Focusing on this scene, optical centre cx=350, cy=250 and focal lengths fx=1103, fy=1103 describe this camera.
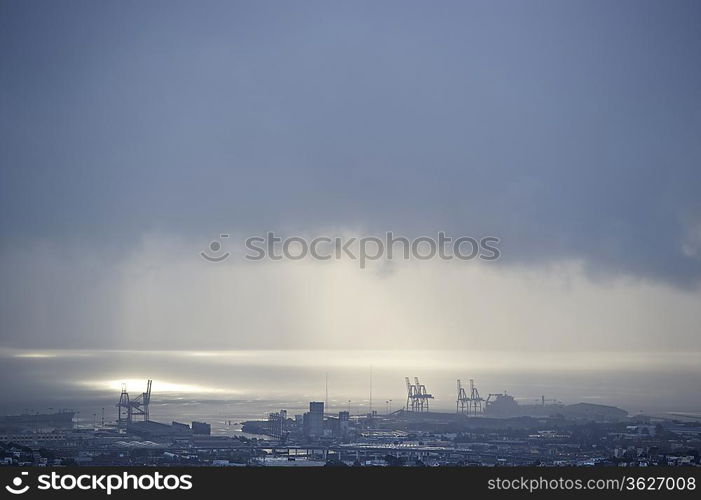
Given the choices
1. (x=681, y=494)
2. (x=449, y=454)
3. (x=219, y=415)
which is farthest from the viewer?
(x=219, y=415)

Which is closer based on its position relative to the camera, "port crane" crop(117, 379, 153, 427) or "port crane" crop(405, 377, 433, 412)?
"port crane" crop(117, 379, 153, 427)

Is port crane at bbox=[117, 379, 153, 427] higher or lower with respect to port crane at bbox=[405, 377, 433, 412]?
lower

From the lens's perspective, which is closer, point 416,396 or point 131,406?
point 131,406

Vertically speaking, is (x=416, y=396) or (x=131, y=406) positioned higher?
(x=416, y=396)

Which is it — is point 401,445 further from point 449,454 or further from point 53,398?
point 53,398

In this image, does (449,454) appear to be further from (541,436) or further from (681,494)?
(681,494)

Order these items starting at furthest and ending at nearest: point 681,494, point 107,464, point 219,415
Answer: point 219,415 < point 107,464 < point 681,494

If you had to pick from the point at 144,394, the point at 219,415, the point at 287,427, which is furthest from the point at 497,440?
the point at 144,394

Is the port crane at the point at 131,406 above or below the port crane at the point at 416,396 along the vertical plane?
below

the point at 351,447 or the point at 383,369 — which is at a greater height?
the point at 383,369

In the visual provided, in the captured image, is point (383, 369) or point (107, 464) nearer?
point (107, 464)

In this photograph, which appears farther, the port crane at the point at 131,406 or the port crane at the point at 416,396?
the port crane at the point at 416,396
